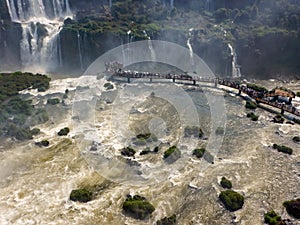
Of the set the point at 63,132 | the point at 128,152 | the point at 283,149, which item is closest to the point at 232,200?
the point at 283,149

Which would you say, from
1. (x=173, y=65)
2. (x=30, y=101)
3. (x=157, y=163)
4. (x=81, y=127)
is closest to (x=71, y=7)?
(x=173, y=65)

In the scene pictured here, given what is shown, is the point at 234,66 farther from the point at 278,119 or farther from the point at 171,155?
the point at 171,155

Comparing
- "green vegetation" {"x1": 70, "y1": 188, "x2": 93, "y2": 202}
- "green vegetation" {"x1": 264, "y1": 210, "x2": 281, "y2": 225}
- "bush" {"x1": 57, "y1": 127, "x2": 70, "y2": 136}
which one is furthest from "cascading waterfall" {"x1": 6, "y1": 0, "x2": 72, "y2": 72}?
"green vegetation" {"x1": 264, "y1": 210, "x2": 281, "y2": 225}

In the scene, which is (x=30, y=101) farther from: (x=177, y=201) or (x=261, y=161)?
(x=261, y=161)

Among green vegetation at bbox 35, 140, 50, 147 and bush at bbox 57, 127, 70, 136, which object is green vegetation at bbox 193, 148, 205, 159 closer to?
bush at bbox 57, 127, 70, 136

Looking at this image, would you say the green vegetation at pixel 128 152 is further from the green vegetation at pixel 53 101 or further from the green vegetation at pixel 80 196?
the green vegetation at pixel 53 101
